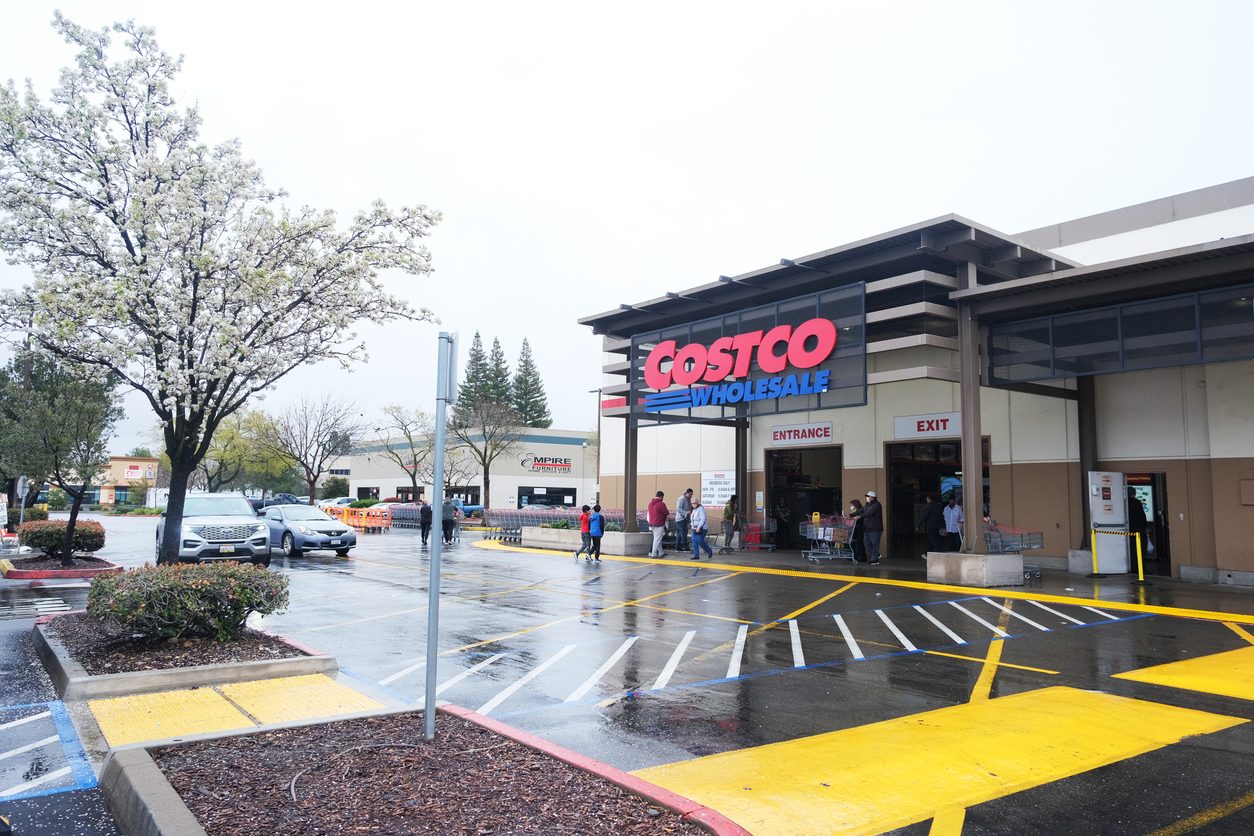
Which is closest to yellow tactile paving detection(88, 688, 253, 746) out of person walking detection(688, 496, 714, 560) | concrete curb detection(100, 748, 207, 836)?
concrete curb detection(100, 748, 207, 836)

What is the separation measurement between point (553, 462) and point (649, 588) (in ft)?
165

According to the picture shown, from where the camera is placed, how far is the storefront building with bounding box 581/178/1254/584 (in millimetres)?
15742

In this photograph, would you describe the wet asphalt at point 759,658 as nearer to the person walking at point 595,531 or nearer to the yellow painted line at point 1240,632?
the yellow painted line at point 1240,632

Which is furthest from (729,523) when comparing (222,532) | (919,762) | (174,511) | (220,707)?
(919,762)

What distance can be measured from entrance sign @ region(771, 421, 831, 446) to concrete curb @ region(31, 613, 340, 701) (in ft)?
62.6

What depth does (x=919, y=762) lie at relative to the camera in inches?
221

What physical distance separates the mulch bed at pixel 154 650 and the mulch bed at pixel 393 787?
8.84 ft

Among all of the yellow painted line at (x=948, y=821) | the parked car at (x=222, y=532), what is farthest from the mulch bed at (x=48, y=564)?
the yellow painted line at (x=948, y=821)

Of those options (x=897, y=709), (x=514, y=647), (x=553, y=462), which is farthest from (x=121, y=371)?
(x=553, y=462)

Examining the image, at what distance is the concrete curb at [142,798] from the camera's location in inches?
163

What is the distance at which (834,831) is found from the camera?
4473 mm

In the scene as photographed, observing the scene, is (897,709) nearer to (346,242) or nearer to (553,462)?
(346,242)

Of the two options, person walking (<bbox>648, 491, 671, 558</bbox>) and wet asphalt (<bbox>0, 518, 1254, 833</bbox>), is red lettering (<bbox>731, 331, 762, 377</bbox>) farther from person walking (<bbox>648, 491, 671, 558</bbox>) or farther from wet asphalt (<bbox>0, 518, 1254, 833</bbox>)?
wet asphalt (<bbox>0, 518, 1254, 833</bbox>)

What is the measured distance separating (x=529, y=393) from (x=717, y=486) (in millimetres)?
65869
